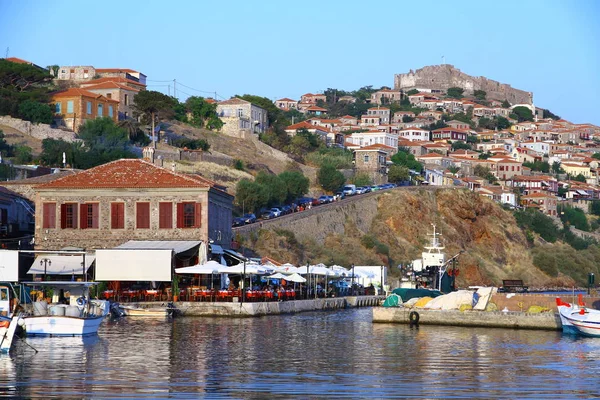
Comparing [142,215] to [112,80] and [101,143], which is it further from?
[112,80]

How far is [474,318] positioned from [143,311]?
14.0m

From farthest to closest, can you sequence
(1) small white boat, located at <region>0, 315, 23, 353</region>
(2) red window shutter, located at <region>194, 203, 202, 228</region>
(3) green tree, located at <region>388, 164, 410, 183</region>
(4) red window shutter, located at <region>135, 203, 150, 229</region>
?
(3) green tree, located at <region>388, 164, 410, 183</region>, (4) red window shutter, located at <region>135, 203, 150, 229</region>, (2) red window shutter, located at <region>194, 203, 202, 228</region>, (1) small white boat, located at <region>0, 315, 23, 353</region>

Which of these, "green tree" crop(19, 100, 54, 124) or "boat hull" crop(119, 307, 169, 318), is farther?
"green tree" crop(19, 100, 54, 124)

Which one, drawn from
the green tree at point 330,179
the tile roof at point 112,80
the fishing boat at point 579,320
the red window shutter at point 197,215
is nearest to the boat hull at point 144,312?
the red window shutter at point 197,215

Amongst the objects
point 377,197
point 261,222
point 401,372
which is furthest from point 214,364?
point 377,197

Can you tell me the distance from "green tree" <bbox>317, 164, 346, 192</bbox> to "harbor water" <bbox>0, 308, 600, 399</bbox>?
229 ft

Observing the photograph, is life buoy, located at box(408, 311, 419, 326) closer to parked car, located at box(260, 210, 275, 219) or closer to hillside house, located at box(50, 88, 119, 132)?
parked car, located at box(260, 210, 275, 219)

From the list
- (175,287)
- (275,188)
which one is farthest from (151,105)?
(175,287)

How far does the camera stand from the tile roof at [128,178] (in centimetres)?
5462

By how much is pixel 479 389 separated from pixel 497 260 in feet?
285

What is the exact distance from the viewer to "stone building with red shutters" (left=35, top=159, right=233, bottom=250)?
5438 cm

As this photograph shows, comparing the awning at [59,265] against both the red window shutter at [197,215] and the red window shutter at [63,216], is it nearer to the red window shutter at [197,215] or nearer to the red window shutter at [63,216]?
the red window shutter at [63,216]

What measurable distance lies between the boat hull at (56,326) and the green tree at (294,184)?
6416cm

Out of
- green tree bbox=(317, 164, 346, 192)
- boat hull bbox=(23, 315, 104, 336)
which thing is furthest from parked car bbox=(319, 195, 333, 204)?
boat hull bbox=(23, 315, 104, 336)
